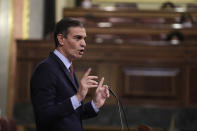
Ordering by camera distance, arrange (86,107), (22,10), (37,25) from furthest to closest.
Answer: (37,25) → (22,10) → (86,107)

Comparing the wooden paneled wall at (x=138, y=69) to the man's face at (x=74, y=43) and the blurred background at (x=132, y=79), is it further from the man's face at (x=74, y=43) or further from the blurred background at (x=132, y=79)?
the man's face at (x=74, y=43)

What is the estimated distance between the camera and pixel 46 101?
162cm

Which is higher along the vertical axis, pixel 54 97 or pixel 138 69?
pixel 54 97

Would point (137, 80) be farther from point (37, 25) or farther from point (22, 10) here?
point (37, 25)

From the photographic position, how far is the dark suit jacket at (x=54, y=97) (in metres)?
1.62

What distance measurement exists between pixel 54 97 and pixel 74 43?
0.19 m

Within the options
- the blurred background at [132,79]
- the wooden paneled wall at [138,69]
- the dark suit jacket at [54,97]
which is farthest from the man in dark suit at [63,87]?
the wooden paneled wall at [138,69]

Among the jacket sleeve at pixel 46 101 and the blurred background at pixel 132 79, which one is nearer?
the jacket sleeve at pixel 46 101

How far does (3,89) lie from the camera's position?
484 centimetres

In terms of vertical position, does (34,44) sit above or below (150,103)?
above

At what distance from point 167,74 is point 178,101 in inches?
9.5

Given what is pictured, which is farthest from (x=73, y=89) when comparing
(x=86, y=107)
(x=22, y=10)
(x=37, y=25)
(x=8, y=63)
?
(x=37, y=25)

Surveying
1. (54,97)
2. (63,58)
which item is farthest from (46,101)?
(63,58)

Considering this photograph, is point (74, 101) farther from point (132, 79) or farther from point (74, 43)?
point (132, 79)
